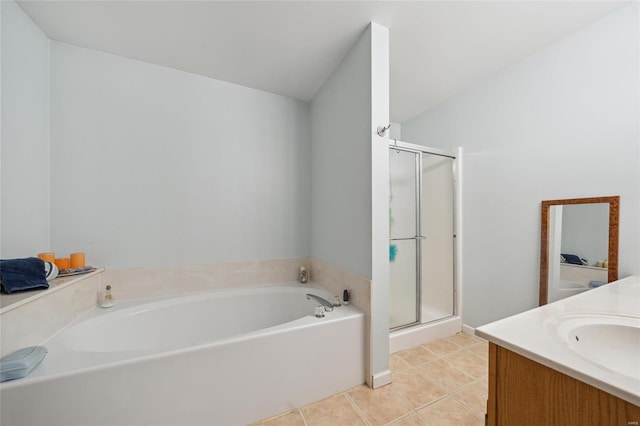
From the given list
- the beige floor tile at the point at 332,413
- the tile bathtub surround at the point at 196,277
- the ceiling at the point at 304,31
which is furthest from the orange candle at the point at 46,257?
the beige floor tile at the point at 332,413

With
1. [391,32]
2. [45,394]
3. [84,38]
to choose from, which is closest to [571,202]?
[391,32]

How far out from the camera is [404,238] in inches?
89.8

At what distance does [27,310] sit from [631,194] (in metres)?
3.36

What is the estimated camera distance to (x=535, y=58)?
6.10 feet

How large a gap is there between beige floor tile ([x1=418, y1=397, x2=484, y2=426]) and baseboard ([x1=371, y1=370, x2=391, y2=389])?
27 centimetres

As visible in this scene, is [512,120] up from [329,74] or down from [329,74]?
down

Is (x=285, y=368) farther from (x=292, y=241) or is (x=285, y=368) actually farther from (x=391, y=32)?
(x=391, y=32)

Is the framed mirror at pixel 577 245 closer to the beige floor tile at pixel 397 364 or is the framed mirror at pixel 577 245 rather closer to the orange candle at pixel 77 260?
the beige floor tile at pixel 397 364

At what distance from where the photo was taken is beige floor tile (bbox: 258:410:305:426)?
Result: 1331mm

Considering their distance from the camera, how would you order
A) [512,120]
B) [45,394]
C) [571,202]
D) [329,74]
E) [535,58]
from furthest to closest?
[329,74], [512,120], [535,58], [571,202], [45,394]

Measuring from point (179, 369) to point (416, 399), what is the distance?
1.39 meters

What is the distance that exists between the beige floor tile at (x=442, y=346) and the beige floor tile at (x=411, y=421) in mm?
784

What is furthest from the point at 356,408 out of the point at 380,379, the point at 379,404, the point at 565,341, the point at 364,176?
the point at 364,176

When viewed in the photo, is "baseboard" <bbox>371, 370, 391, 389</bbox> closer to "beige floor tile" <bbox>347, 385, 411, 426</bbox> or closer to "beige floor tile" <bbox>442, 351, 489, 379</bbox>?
"beige floor tile" <bbox>347, 385, 411, 426</bbox>
